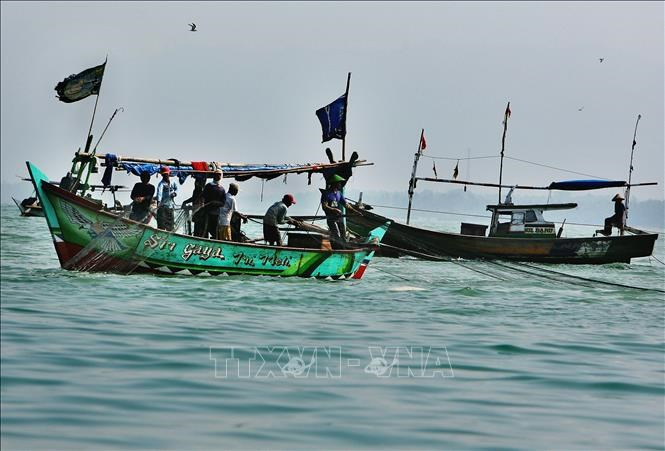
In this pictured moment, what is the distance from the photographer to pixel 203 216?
20.0m

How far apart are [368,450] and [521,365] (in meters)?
4.10

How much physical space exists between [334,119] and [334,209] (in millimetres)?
4404

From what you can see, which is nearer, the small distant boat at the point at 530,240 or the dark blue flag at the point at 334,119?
the dark blue flag at the point at 334,119

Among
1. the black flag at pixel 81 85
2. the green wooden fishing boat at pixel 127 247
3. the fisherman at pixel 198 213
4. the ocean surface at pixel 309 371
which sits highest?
the black flag at pixel 81 85

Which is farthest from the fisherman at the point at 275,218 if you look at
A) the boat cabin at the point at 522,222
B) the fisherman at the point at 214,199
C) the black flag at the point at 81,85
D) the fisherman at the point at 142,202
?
the boat cabin at the point at 522,222

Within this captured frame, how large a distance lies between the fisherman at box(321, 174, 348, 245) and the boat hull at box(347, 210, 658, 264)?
26.9 feet

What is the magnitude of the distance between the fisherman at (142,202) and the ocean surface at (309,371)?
1.49m

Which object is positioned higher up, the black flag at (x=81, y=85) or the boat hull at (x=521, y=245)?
the black flag at (x=81, y=85)

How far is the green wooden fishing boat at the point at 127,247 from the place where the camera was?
18.2 meters

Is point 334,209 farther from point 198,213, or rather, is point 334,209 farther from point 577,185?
point 577,185

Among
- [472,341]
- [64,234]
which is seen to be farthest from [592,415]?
[64,234]

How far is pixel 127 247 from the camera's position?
1858 cm

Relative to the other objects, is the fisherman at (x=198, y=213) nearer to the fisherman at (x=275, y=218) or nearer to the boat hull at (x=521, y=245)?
the fisherman at (x=275, y=218)

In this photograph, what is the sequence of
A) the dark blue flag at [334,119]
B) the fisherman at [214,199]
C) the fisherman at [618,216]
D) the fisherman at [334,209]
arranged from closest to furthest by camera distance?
1. the fisherman at [214,199]
2. the fisherman at [334,209]
3. the dark blue flag at [334,119]
4. the fisherman at [618,216]
